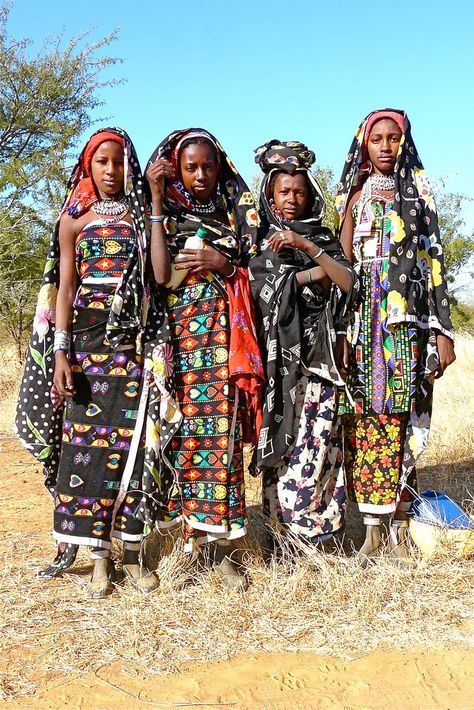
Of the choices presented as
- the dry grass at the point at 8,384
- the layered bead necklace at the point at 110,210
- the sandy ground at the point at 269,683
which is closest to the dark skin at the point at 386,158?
the layered bead necklace at the point at 110,210

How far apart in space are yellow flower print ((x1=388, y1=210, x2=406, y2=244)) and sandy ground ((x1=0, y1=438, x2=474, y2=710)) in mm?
1892

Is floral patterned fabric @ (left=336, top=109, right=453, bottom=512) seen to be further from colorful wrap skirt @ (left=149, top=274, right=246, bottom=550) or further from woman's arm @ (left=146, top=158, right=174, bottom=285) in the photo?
woman's arm @ (left=146, top=158, right=174, bottom=285)

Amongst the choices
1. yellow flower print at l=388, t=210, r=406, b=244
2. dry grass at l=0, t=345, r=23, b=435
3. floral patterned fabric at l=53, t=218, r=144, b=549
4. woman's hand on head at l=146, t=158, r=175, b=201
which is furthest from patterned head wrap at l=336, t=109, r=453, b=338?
dry grass at l=0, t=345, r=23, b=435

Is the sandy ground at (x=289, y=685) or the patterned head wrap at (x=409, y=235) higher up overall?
the patterned head wrap at (x=409, y=235)

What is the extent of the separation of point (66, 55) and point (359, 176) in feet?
29.2

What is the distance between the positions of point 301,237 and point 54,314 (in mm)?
1276

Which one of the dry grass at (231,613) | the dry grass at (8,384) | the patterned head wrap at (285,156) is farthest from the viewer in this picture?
the dry grass at (8,384)

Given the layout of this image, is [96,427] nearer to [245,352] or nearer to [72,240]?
[245,352]

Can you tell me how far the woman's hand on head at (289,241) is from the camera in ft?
10.6

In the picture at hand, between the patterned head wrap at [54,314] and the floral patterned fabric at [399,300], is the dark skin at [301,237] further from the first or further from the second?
the patterned head wrap at [54,314]

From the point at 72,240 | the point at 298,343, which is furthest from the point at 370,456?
the point at 72,240

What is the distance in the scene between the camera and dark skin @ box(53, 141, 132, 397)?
3.21 m

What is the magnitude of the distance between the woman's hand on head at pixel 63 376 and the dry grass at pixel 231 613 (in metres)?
0.95

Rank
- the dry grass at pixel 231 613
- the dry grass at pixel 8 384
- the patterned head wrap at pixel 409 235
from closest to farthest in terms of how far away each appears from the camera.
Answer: the dry grass at pixel 231 613
the patterned head wrap at pixel 409 235
the dry grass at pixel 8 384
